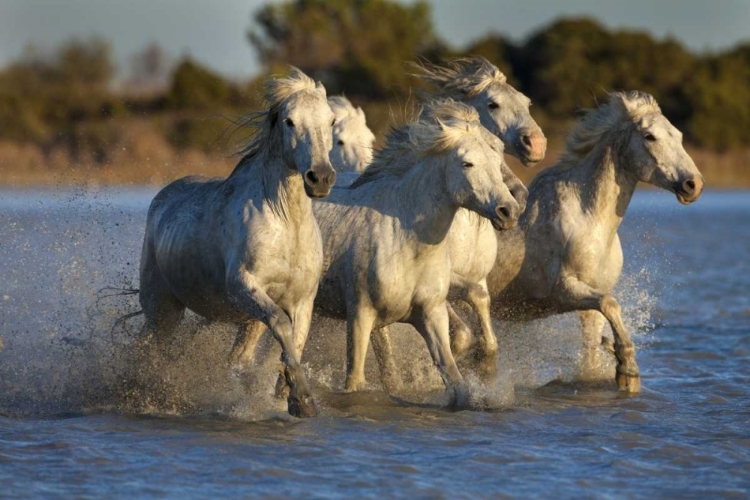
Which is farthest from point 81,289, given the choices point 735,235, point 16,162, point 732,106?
point 732,106

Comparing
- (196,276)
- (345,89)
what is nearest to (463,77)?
(196,276)

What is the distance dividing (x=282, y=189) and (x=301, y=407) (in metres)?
1.13

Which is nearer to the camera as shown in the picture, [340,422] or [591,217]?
[340,422]

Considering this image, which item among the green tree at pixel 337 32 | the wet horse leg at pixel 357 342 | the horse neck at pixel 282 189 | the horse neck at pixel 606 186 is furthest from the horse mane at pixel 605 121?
A: the green tree at pixel 337 32

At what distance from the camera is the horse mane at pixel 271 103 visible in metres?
7.48

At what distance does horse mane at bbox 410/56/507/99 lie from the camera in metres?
9.54

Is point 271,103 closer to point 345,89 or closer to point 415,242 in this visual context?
point 415,242

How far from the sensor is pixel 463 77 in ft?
31.8

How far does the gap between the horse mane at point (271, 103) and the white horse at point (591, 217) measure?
2.17m

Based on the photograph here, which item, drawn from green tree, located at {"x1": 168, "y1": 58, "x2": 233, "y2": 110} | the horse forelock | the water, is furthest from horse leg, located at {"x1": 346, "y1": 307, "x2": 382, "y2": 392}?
green tree, located at {"x1": 168, "y1": 58, "x2": 233, "y2": 110}

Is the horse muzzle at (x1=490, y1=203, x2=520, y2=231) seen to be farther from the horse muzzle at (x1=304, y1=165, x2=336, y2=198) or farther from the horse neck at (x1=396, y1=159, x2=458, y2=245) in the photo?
the horse muzzle at (x1=304, y1=165, x2=336, y2=198)

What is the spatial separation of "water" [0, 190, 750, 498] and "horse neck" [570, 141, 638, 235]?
1.10m

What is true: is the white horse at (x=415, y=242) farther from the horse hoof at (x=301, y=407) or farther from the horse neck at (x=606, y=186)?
the horse neck at (x=606, y=186)

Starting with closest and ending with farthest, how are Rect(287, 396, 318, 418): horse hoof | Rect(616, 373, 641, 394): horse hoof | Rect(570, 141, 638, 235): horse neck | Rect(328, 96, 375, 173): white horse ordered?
Rect(287, 396, 318, 418): horse hoof, Rect(616, 373, 641, 394): horse hoof, Rect(570, 141, 638, 235): horse neck, Rect(328, 96, 375, 173): white horse
